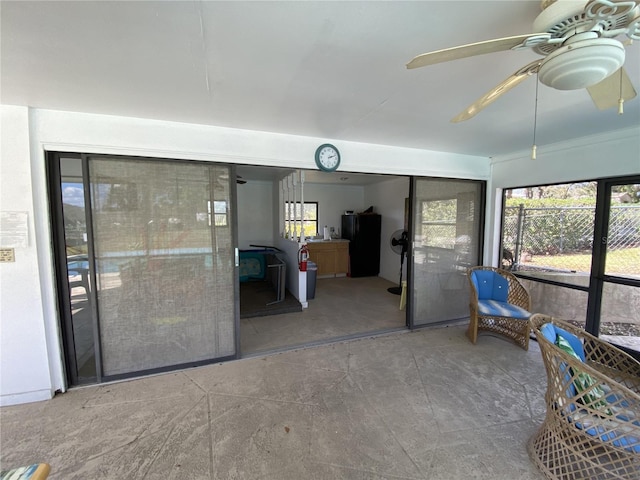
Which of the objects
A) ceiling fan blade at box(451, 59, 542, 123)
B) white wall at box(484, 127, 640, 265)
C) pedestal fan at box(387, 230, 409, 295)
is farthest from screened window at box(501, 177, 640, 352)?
ceiling fan blade at box(451, 59, 542, 123)

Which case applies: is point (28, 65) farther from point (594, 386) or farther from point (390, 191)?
point (390, 191)

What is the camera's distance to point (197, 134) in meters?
2.40

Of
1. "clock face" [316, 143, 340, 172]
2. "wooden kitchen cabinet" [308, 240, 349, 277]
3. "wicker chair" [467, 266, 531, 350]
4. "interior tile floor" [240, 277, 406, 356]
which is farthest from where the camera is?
"wooden kitchen cabinet" [308, 240, 349, 277]

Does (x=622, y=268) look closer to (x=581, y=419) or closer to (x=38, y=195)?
(x=581, y=419)

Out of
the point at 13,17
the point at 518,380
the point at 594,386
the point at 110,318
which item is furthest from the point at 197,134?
the point at 518,380

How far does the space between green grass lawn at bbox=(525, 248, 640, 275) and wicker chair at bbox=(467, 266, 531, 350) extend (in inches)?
19.8

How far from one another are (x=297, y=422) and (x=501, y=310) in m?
2.46

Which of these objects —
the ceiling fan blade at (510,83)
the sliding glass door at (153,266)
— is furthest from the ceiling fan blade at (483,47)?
the sliding glass door at (153,266)

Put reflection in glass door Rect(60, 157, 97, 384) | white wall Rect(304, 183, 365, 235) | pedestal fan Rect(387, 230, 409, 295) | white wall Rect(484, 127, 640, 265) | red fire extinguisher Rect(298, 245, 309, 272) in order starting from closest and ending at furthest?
reflection in glass door Rect(60, 157, 97, 384)
white wall Rect(484, 127, 640, 265)
red fire extinguisher Rect(298, 245, 309, 272)
pedestal fan Rect(387, 230, 409, 295)
white wall Rect(304, 183, 365, 235)

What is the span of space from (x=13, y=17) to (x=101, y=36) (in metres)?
0.30

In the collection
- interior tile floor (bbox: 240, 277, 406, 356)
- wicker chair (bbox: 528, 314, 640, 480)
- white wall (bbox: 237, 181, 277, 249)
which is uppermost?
white wall (bbox: 237, 181, 277, 249)

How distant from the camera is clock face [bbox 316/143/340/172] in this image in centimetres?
282

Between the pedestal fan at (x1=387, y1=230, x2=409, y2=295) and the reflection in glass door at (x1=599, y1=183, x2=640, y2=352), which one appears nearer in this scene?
the reflection in glass door at (x1=599, y1=183, x2=640, y2=352)

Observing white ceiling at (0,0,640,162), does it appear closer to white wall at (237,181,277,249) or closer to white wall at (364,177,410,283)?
white wall at (364,177,410,283)
